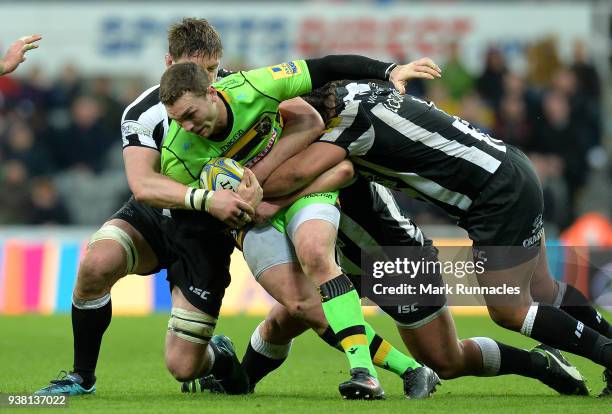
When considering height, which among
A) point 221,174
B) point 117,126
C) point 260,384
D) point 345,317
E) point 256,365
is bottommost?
point 117,126

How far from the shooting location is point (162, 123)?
696 centimetres

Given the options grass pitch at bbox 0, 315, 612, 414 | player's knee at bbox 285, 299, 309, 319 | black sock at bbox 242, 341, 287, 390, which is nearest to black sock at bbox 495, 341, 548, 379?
grass pitch at bbox 0, 315, 612, 414

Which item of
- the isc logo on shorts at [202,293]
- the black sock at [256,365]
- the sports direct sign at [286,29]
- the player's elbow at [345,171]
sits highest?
the player's elbow at [345,171]

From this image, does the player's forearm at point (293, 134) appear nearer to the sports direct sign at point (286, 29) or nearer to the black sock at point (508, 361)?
the black sock at point (508, 361)

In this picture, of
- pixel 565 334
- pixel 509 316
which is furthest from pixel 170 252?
pixel 565 334

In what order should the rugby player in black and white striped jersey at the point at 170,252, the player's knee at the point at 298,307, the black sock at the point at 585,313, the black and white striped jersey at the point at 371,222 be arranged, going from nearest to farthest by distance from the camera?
the player's knee at the point at 298,307 < the rugby player in black and white striped jersey at the point at 170,252 < the black and white striped jersey at the point at 371,222 < the black sock at the point at 585,313

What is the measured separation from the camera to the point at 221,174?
668 cm

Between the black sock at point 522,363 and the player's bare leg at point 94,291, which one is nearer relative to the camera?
the player's bare leg at point 94,291

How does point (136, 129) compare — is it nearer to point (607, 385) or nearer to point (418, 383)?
point (418, 383)

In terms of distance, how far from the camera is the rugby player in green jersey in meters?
6.41

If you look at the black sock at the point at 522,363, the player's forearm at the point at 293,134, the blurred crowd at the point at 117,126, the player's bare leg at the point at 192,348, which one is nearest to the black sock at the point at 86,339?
the player's bare leg at the point at 192,348

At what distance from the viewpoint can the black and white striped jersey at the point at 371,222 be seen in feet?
23.9

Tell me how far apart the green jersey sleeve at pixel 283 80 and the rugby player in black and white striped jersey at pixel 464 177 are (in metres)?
0.31

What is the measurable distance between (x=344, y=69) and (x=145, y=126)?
46.3 inches
